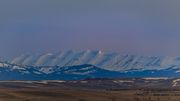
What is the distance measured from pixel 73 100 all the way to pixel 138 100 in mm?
14384

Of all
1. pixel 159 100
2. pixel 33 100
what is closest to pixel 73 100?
pixel 33 100

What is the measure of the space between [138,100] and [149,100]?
2408mm

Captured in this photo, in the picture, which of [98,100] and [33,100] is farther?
[98,100]

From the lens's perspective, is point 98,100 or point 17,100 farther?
point 98,100

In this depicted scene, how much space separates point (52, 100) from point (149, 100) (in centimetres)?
2144

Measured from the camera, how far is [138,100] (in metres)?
103

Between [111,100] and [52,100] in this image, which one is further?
[111,100]

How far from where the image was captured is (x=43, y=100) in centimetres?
9531

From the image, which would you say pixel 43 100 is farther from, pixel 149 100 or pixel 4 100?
pixel 149 100

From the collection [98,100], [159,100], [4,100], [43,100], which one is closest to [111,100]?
[98,100]

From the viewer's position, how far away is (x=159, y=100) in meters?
103

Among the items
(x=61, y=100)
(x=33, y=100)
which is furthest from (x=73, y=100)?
(x=33, y=100)

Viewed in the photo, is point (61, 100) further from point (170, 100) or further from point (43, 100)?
point (170, 100)

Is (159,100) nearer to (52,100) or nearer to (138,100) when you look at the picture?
(138,100)
